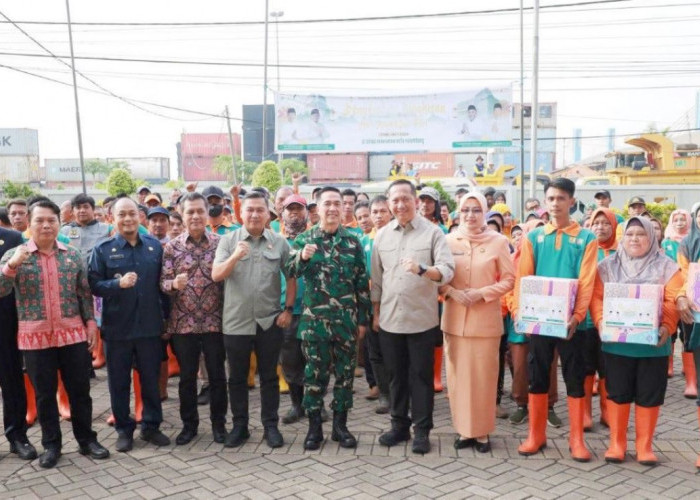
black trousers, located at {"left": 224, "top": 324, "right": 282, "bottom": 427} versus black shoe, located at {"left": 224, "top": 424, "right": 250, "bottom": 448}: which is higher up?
black trousers, located at {"left": 224, "top": 324, "right": 282, "bottom": 427}

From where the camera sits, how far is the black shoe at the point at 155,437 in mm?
4770

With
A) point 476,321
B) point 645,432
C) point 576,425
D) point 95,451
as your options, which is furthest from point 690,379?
point 95,451

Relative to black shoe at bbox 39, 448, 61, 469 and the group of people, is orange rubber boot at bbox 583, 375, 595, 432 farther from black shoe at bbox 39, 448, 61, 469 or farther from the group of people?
black shoe at bbox 39, 448, 61, 469

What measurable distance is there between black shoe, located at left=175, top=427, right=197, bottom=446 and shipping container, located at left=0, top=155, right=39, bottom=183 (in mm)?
79666

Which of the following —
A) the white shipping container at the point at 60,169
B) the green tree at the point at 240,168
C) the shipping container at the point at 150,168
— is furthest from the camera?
the shipping container at the point at 150,168

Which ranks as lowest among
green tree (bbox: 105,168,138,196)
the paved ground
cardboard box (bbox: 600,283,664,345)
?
the paved ground

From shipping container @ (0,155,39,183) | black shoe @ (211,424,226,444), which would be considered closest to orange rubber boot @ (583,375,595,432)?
black shoe @ (211,424,226,444)

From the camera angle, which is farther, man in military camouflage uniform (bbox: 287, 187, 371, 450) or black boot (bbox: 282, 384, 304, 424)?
black boot (bbox: 282, 384, 304, 424)

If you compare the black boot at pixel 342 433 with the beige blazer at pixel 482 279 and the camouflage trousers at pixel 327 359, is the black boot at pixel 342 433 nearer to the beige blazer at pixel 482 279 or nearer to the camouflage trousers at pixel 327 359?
the camouflage trousers at pixel 327 359


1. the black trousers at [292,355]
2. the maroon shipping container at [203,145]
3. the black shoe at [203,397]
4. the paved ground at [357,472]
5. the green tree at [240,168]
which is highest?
the maroon shipping container at [203,145]

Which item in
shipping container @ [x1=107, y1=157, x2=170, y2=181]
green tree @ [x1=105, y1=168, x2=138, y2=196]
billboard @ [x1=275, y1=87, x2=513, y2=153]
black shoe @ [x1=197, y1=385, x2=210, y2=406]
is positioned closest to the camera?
black shoe @ [x1=197, y1=385, x2=210, y2=406]

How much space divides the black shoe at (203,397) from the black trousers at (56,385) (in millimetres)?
1425

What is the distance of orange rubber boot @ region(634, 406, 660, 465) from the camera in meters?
4.29

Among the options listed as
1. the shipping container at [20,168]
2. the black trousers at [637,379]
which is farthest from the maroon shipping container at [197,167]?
the black trousers at [637,379]
